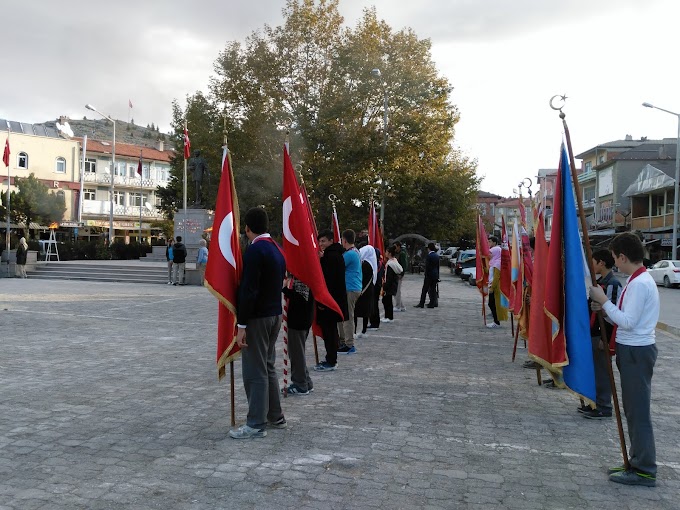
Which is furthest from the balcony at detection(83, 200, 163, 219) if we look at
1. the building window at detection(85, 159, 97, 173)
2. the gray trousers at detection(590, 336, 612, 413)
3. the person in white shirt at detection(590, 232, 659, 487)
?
the person in white shirt at detection(590, 232, 659, 487)

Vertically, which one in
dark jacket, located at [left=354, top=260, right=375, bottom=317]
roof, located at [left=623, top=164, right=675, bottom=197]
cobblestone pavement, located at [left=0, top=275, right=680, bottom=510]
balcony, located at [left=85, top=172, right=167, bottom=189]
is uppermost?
balcony, located at [left=85, top=172, right=167, bottom=189]

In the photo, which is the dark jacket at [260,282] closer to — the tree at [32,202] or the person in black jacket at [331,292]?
the person in black jacket at [331,292]

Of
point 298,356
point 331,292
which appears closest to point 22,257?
point 331,292

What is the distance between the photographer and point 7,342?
34.5 feet

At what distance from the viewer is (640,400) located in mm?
4531

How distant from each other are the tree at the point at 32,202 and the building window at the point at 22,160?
5111 millimetres

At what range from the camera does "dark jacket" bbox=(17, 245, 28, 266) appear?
27.2 m

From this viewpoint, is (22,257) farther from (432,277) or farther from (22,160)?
(22,160)

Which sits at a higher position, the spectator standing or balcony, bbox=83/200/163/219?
balcony, bbox=83/200/163/219

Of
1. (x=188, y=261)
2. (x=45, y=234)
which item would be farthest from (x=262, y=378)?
(x=45, y=234)

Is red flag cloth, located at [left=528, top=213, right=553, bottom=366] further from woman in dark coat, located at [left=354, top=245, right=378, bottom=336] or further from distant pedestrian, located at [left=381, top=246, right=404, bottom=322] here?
distant pedestrian, located at [left=381, top=246, right=404, bottom=322]

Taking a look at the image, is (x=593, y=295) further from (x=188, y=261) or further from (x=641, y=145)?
(x=641, y=145)

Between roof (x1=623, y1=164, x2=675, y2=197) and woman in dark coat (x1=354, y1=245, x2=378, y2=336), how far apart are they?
4337cm

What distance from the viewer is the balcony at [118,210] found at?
64.1 metres
